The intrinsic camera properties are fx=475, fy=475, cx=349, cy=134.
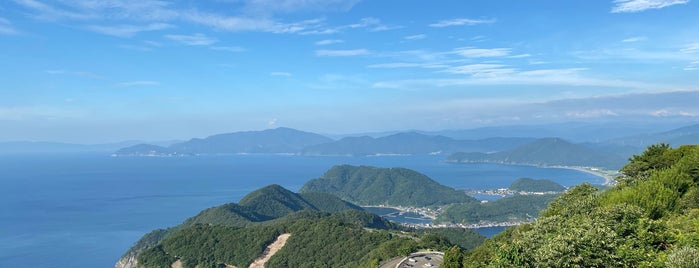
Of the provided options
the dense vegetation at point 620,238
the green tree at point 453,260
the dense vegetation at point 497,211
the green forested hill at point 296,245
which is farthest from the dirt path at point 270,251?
the dense vegetation at point 497,211

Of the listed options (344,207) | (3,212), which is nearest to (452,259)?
(344,207)

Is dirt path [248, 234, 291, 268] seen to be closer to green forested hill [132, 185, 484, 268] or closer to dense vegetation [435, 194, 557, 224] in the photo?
green forested hill [132, 185, 484, 268]

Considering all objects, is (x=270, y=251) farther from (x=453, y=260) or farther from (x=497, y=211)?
(x=497, y=211)

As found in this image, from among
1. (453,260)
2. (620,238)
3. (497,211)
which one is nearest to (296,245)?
(453,260)

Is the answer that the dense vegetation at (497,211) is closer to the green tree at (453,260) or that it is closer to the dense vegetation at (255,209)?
the dense vegetation at (255,209)

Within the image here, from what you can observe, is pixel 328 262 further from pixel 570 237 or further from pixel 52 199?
pixel 52 199
